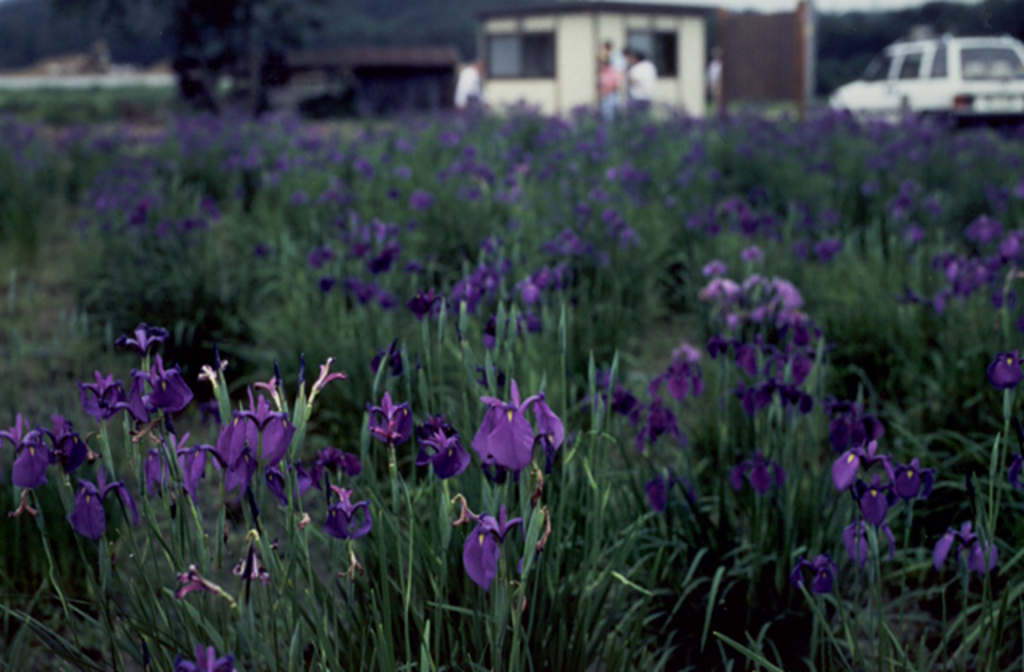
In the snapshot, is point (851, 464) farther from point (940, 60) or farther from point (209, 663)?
point (940, 60)

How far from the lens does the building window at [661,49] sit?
2028 centimetres

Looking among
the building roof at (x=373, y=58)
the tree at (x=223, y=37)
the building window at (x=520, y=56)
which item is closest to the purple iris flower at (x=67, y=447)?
the building window at (x=520, y=56)

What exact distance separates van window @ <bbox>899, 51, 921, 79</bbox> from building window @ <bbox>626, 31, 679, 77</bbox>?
6982 millimetres

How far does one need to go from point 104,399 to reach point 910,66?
47.7 feet

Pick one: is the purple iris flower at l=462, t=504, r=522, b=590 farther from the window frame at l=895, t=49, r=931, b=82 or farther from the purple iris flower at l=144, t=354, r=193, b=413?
the window frame at l=895, t=49, r=931, b=82

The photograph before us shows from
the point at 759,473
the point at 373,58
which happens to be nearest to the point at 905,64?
the point at 759,473

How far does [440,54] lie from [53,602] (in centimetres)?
2719

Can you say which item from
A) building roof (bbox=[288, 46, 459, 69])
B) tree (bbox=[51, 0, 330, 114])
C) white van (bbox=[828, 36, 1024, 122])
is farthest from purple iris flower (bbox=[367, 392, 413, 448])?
building roof (bbox=[288, 46, 459, 69])

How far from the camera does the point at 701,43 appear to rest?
21062 mm

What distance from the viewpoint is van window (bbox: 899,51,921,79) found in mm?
13750

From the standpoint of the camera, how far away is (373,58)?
1074 inches

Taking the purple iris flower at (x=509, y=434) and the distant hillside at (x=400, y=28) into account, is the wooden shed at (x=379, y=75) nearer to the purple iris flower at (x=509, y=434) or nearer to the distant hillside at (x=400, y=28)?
the distant hillside at (x=400, y=28)

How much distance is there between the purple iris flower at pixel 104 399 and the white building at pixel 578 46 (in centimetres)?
1818

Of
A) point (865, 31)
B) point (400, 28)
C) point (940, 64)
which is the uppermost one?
point (400, 28)
